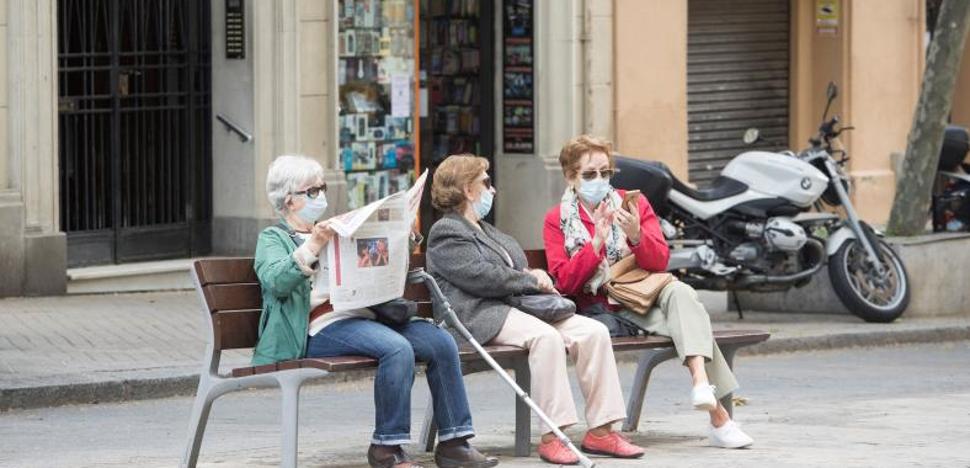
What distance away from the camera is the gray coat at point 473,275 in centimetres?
908

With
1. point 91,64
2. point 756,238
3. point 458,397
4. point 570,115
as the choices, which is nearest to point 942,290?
point 756,238

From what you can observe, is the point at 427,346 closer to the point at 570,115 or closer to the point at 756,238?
the point at 756,238

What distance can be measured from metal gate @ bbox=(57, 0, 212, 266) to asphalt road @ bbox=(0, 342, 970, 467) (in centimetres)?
428

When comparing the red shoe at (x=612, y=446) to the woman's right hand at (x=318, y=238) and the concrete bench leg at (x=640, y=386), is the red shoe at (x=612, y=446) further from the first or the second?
the woman's right hand at (x=318, y=238)

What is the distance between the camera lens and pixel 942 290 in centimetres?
1535

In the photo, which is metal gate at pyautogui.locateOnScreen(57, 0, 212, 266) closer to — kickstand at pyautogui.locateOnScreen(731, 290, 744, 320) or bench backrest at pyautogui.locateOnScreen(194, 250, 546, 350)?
kickstand at pyautogui.locateOnScreen(731, 290, 744, 320)

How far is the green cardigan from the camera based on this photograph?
334 inches

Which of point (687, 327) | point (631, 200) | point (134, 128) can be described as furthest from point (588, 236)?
point (134, 128)

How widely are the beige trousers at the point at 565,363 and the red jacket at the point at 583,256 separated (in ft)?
0.97

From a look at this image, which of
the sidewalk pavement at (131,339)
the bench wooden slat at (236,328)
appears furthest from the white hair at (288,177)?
the sidewalk pavement at (131,339)

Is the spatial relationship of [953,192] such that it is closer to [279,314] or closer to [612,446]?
[612,446]

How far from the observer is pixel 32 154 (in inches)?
600

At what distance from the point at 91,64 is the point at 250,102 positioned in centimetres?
133

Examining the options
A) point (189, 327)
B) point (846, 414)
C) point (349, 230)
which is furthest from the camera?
point (189, 327)
